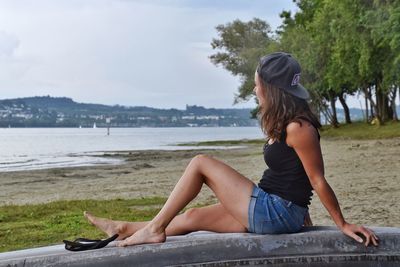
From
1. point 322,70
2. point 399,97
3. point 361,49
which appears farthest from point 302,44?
point 361,49

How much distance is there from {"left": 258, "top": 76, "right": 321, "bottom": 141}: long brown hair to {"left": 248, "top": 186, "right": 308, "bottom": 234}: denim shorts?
17.7 inches

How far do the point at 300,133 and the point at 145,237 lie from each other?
4.53 feet

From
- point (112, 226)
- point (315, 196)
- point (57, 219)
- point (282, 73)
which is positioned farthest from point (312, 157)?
point (315, 196)

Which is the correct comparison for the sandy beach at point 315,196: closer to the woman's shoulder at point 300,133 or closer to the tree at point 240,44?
the woman's shoulder at point 300,133

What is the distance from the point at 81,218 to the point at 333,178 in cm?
754

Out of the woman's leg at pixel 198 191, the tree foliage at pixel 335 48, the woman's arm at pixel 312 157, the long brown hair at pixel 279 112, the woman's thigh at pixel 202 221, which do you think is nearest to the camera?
the woman's arm at pixel 312 157

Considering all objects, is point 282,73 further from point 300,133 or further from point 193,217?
point 193,217

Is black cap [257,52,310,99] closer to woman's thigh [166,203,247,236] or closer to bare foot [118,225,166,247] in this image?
woman's thigh [166,203,247,236]

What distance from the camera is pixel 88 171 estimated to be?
27344mm

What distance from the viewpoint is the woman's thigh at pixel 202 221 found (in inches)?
196

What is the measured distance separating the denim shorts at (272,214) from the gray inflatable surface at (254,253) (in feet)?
0.23

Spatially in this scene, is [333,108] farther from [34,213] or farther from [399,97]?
[34,213]

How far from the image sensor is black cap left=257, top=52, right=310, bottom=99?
4617mm

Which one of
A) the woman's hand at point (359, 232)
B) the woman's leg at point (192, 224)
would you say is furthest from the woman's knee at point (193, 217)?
the woman's hand at point (359, 232)
